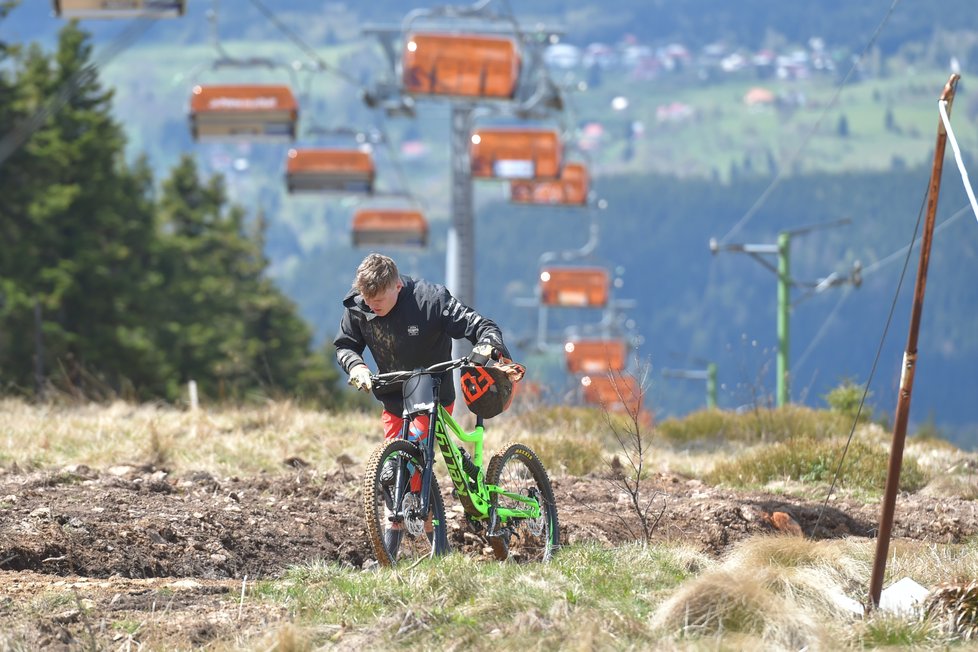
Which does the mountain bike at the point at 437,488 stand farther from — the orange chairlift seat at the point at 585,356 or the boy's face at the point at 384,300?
the orange chairlift seat at the point at 585,356

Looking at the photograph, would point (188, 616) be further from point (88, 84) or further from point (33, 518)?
point (88, 84)

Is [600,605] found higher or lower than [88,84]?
lower

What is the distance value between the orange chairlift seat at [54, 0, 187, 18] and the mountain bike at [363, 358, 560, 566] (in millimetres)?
12161

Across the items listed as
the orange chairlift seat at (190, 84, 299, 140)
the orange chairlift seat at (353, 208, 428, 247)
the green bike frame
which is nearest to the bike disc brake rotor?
the green bike frame

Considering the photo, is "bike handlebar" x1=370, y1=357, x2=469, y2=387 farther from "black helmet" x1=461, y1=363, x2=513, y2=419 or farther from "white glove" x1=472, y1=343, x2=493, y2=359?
"black helmet" x1=461, y1=363, x2=513, y2=419

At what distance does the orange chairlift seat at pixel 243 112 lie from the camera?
29344 millimetres

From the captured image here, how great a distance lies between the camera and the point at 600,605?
688 centimetres

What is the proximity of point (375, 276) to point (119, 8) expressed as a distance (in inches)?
526

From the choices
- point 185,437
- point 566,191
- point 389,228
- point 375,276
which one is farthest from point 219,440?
point 566,191

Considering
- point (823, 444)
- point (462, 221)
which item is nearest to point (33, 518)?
point (823, 444)

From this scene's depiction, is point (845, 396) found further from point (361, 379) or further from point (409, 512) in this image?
point (361, 379)

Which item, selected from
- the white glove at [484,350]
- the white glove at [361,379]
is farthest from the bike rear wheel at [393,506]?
the white glove at [484,350]

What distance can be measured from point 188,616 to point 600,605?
162cm

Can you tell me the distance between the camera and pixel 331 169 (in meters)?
34.2
